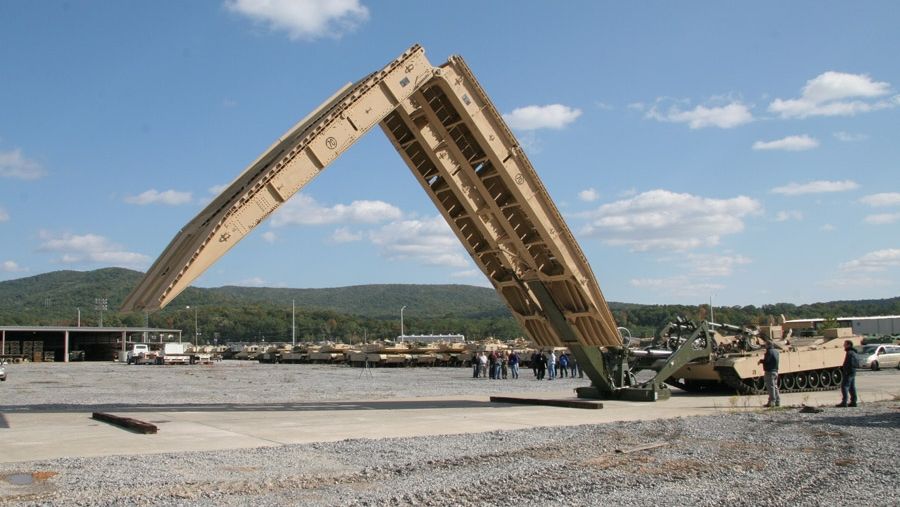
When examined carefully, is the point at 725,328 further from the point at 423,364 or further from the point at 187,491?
the point at 423,364

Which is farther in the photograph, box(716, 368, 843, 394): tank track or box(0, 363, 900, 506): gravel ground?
box(716, 368, 843, 394): tank track

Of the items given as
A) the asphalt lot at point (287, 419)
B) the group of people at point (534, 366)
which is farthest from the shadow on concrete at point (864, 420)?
the group of people at point (534, 366)

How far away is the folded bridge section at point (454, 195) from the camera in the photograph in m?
13.2

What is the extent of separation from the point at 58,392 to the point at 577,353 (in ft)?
59.9

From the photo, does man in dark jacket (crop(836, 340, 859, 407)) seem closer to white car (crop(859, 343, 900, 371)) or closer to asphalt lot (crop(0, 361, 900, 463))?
asphalt lot (crop(0, 361, 900, 463))

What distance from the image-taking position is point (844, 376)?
17500 mm

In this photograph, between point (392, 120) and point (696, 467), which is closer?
point (696, 467)

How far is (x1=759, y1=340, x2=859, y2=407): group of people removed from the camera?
56.9 ft

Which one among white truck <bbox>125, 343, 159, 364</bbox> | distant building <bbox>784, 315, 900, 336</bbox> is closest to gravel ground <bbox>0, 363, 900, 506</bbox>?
white truck <bbox>125, 343, 159, 364</bbox>

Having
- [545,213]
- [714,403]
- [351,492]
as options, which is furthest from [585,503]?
[714,403]

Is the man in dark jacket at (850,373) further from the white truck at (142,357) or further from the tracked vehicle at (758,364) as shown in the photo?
the white truck at (142,357)

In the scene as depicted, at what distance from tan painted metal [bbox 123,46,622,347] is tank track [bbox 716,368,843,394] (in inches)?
193

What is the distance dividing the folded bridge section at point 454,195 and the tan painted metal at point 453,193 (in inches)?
0.9

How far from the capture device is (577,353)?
1858cm
